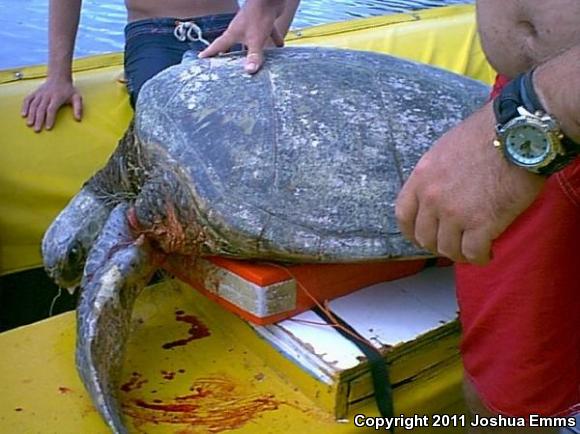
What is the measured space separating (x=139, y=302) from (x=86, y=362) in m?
0.28

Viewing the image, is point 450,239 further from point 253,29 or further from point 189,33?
point 189,33

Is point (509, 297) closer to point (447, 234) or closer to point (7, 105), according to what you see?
point (447, 234)

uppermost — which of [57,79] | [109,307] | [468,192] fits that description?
[468,192]

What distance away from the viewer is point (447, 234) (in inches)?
27.5

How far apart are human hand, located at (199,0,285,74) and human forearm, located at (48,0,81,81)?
58cm

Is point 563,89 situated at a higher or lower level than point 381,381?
higher

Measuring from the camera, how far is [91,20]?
418 centimetres

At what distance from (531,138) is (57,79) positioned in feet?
5.02

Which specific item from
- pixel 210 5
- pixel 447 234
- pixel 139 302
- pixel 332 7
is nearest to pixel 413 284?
pixel 139 302

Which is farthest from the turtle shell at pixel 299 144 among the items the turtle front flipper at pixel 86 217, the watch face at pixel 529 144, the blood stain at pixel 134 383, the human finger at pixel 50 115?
the watch face at pixel 529 144

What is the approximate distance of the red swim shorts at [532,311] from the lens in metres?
0.99

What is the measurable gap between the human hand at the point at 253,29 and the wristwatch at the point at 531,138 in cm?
83

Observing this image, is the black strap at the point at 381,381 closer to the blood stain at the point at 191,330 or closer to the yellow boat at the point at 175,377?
the yellow boat at the point at 175,377

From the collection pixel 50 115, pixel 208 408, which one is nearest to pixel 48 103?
pixel 50 115
